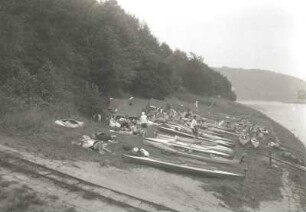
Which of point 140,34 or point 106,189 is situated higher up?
point 140,34

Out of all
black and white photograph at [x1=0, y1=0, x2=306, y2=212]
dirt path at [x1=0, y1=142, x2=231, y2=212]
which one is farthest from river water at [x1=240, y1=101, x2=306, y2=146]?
dirt path at [x1=0, y1=142, x2=231, y2=212]

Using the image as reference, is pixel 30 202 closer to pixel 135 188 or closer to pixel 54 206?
pixel 54 206

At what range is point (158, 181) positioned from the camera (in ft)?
54.2

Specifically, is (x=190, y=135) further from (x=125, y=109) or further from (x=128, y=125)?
(x=125, y=109)

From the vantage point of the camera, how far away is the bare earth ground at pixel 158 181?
14.9 metres

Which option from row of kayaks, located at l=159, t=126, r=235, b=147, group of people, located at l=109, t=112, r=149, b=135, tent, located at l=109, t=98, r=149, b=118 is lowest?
row of kayaks, located at l=159, t=126, r=235, b=147

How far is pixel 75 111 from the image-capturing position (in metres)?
27.7

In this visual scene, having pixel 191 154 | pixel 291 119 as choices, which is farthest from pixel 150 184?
pixel 291 119

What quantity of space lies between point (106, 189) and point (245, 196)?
21.5ft

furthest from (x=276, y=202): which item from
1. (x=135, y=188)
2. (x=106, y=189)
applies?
(x=106, y=189)

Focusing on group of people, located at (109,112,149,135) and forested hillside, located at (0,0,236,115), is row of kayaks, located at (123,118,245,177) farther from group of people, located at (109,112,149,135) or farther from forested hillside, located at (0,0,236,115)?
forested hillside, located at (0,0,236,115)

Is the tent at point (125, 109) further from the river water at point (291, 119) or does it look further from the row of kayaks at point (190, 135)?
the river water at point (291, 119)

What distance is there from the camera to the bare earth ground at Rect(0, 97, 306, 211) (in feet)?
48.7

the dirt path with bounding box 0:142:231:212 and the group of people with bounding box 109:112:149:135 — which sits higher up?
the group of people with bounding box 109:112:149:135
